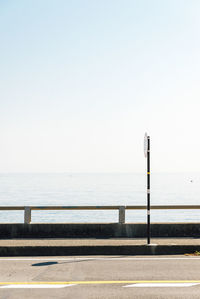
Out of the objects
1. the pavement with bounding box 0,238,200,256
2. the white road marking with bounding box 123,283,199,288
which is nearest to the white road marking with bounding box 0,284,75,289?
the white road marking with bounding box 123,283,199,288

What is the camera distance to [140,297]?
249 inches

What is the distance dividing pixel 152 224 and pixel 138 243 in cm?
188

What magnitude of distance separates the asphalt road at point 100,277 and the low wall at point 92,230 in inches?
97.9

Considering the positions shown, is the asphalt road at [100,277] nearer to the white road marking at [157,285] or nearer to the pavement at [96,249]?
the white road marking at [157,285]

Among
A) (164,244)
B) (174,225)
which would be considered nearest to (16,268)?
(164,244)

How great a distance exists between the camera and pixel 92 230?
1195 cm

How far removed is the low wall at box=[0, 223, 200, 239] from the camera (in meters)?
11.9

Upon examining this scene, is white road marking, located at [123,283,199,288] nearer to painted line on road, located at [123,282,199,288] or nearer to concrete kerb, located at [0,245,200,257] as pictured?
painted line on road, located at [123,282,199,288]

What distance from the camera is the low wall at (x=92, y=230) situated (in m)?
11.9

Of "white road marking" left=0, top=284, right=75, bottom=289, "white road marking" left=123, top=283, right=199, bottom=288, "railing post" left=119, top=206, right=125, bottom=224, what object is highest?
"railing post" left=119, top=206, right=125, bottom=224

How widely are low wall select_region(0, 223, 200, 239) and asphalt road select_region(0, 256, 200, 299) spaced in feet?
8.16

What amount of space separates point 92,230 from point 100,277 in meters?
4.41

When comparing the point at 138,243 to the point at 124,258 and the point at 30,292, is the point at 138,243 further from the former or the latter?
the point at 30,292

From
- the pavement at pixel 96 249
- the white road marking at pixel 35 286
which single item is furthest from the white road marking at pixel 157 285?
the pavement at pixel 96 249
